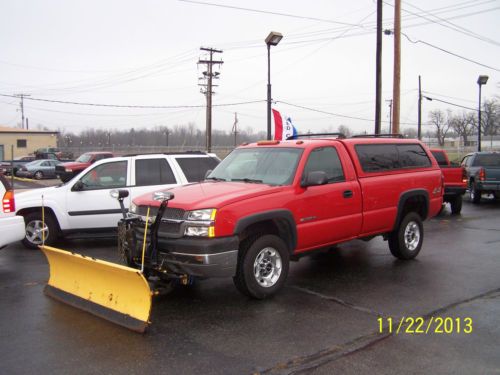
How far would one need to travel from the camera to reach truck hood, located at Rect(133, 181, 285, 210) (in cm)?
521

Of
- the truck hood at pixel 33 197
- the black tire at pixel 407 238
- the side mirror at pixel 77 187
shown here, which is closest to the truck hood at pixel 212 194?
the black tire at pixel 407 238

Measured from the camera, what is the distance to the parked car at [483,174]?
15812 millimetres

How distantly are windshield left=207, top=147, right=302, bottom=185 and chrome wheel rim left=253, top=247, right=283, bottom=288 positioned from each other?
2.95ft

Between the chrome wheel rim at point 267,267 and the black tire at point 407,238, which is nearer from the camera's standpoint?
the chrome wheel rim at point 267,267

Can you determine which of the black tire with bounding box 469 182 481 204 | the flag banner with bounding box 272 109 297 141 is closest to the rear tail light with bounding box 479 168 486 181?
the black tire with bounding box 469 182 481 204

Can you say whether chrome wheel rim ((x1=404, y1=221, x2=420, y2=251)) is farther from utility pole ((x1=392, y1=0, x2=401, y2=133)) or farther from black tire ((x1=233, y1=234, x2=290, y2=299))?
utility pole ((x1=392, y1=0, x2=401, y2=133))

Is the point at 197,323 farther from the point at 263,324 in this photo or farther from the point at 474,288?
the point at 474,288

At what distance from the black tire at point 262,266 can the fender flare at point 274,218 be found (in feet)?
0.52

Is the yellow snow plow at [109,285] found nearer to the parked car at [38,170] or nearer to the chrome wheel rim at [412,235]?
the chrome wheel rim at [412,235]

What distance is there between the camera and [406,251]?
25.2ft

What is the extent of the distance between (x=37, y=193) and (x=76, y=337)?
5191 millimetres

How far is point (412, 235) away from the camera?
7.84 meters

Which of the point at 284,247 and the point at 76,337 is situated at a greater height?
the point at 284,247

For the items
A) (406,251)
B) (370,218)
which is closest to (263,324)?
(370,218)
